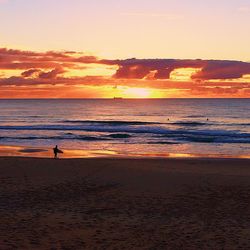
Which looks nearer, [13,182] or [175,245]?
[175,245]

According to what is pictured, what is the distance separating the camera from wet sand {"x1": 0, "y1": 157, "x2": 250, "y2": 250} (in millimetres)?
11914

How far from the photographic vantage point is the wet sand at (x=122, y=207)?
39.1ft

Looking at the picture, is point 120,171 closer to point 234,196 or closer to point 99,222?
point 234,196

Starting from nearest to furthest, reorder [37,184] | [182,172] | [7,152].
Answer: [37,184] → [182,172] → [7,152]

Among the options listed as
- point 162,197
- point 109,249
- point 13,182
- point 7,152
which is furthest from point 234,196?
point 7,152

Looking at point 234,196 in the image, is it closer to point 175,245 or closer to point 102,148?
point 175,245

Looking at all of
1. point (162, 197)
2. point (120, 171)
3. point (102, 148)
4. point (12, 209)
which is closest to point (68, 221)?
point (12, 209)

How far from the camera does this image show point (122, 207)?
15602 mm

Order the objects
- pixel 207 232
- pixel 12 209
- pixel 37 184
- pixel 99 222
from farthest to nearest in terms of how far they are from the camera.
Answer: pixel 37 184 < pixel 12 209 < pixel 99 222 < pixel 207 232

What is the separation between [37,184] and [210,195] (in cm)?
765

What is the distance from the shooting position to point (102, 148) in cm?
3997

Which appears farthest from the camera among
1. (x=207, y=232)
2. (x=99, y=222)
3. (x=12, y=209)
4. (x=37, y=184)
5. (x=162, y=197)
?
(x=37, y=184)

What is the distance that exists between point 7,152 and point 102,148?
29.2ft

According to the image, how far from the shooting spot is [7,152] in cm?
3491
